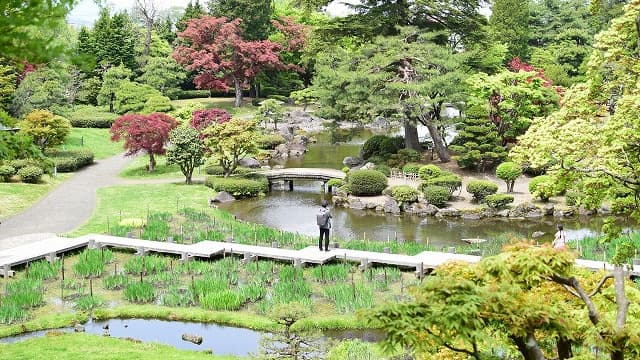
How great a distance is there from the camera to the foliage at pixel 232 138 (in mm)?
29922

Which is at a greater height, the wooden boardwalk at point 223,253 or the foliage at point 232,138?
the foliage at point 232,138

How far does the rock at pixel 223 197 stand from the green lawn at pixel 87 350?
1549 cm

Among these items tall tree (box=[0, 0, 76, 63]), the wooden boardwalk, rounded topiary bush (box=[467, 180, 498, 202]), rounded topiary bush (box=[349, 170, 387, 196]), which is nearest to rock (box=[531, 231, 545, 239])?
rounded topiary bush (box=[467, 180, 498, 202])

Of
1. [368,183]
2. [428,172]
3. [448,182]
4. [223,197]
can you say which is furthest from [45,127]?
[448,182]

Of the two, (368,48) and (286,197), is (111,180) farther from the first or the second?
(368,48)

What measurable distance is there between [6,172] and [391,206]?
604 inches

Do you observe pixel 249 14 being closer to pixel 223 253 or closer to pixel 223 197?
pixel 223 197

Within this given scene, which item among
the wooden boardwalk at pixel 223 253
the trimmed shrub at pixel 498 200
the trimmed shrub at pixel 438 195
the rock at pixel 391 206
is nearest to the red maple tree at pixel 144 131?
the rock at pixel 391 206

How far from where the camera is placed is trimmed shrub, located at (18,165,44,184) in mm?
29219

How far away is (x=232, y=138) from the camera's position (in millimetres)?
29828

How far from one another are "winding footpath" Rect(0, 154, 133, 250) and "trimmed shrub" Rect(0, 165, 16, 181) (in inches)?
75.8

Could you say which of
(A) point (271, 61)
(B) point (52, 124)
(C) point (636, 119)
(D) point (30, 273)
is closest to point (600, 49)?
(C) point (636, 119)

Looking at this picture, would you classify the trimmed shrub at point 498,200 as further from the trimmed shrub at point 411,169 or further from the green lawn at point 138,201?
the green lawn at point 138,201

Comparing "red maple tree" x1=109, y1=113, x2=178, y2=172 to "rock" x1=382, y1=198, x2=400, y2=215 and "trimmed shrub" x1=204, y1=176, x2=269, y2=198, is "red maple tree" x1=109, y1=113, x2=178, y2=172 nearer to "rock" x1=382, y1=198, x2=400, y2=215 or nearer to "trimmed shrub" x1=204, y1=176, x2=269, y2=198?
"trimmed shrub" x1=204, y1=176, x2=269, y2=198
